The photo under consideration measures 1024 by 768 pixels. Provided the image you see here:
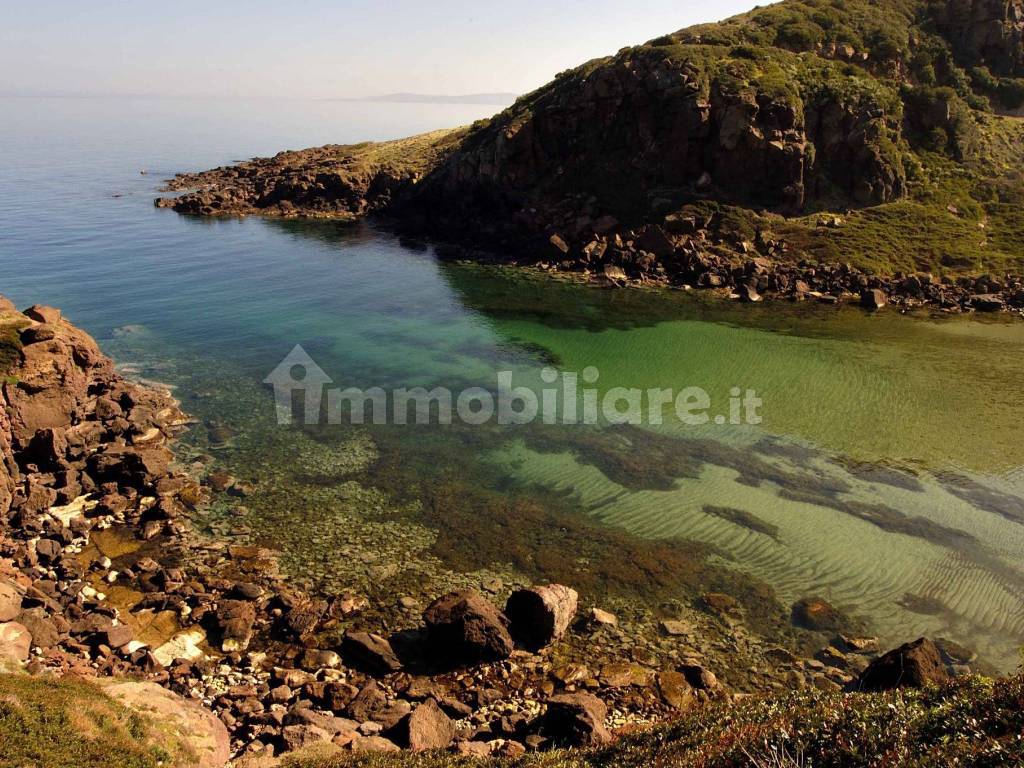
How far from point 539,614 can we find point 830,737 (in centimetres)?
1252

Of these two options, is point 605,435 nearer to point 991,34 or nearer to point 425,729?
point 425,729

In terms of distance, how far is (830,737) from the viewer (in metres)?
14.0

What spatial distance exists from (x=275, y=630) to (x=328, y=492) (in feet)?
35.4

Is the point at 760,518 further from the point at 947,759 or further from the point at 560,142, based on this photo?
the point at 560,142

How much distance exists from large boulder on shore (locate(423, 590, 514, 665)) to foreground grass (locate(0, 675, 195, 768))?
911 cm

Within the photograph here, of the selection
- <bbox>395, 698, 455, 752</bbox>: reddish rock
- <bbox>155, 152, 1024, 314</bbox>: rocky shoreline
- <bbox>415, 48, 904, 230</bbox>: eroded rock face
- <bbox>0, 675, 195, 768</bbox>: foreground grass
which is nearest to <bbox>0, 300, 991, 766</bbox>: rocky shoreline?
<bbox>395, 698, 455, 752</bbox>: reddish rock

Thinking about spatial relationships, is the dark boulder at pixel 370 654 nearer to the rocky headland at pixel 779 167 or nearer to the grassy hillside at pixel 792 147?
the rocky headland at pixel 779 167

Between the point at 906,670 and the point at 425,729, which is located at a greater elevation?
the point at 906,670

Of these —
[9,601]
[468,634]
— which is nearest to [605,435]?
[468,634]

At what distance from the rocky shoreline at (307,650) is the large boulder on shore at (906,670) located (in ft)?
0.26

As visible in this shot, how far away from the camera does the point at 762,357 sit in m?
58.7

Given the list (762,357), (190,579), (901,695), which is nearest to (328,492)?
(190,579)

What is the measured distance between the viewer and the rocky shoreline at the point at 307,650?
20297 mm

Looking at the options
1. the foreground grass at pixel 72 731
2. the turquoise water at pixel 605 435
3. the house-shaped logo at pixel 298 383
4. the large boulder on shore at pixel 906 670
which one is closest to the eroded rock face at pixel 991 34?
the turquoise water at pixel 605 435
